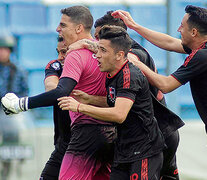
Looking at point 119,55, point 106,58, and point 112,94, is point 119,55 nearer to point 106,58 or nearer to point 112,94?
point 106,58

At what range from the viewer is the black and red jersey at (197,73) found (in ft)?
15.2

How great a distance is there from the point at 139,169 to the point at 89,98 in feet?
2.47

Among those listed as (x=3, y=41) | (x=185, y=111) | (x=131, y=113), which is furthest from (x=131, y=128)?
(x=185, y=111)

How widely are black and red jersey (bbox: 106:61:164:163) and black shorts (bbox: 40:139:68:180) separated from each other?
3.58ft

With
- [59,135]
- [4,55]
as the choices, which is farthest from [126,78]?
[4,55]

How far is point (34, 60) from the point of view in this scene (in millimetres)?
11320

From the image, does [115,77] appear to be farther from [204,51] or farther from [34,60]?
[34,60]

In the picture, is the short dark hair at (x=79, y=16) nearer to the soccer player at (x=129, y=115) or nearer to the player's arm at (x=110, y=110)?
the soccer player at (x=129, y=115)

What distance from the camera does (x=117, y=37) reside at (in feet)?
14.8

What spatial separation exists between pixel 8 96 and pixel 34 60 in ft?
22.9

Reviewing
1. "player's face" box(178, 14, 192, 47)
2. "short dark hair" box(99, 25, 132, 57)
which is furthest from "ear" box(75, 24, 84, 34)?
"player's face" box(178, 14, 192, 47)

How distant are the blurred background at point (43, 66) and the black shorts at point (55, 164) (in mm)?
2034

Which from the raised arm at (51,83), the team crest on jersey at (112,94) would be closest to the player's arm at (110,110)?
the team crest on jersey at (112,94)

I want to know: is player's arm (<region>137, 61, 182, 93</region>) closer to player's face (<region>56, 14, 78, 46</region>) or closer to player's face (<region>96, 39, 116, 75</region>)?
player's face (<region>96, 39, 116, 75</region>)
